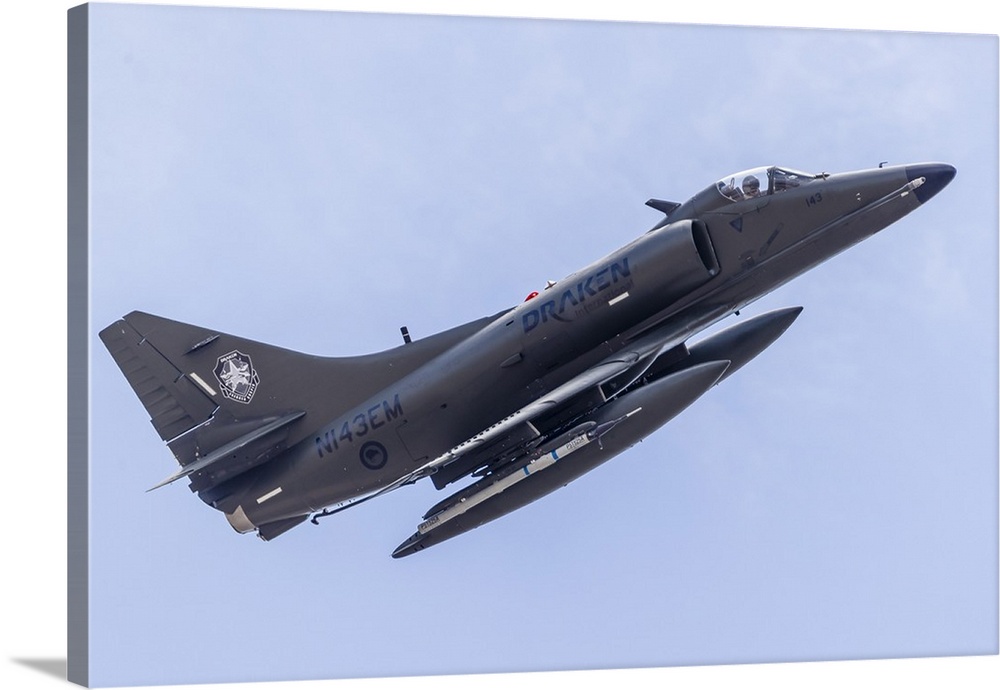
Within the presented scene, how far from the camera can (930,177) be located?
51.5 feet

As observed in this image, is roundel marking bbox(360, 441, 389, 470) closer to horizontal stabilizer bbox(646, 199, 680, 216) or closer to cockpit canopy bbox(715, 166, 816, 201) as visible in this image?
horizontal stabilizer bbox(646, 199, 680, 216)

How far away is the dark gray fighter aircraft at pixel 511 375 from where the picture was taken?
15.8 meters

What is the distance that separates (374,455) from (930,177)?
6152mm

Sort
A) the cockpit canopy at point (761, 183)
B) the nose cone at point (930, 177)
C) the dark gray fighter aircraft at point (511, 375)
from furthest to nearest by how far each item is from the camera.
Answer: the cockpit canopy at point (761, 183), the dark gray fighter aircraft at point (511, 375), the nose cone at point (930, 177)

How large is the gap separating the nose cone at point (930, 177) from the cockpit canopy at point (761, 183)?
0.98 meters

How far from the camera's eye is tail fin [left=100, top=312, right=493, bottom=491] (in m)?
16.8

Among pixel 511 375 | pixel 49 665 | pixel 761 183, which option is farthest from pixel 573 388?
pixel 49 665

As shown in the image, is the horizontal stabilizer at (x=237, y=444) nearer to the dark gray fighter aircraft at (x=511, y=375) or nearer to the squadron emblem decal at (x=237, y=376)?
the dark gray fighter aircraft at (x=511, y=375)

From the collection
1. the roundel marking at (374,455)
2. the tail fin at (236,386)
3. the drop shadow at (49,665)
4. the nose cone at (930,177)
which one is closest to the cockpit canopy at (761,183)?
the nose cone at (930,177)

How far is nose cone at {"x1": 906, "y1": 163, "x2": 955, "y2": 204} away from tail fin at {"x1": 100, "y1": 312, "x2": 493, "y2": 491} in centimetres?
453

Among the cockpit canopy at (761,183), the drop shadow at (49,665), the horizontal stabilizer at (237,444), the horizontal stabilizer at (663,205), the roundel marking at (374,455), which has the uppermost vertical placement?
the horizontal stabilizer at (663,205)

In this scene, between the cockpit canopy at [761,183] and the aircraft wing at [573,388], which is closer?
the aircraft wing at [573,388]

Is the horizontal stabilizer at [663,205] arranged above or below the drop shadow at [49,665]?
above

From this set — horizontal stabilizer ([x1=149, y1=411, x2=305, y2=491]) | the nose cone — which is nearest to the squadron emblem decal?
horizontal stabilizer ([x1=149, y1=411, x2=305, y2=491])
